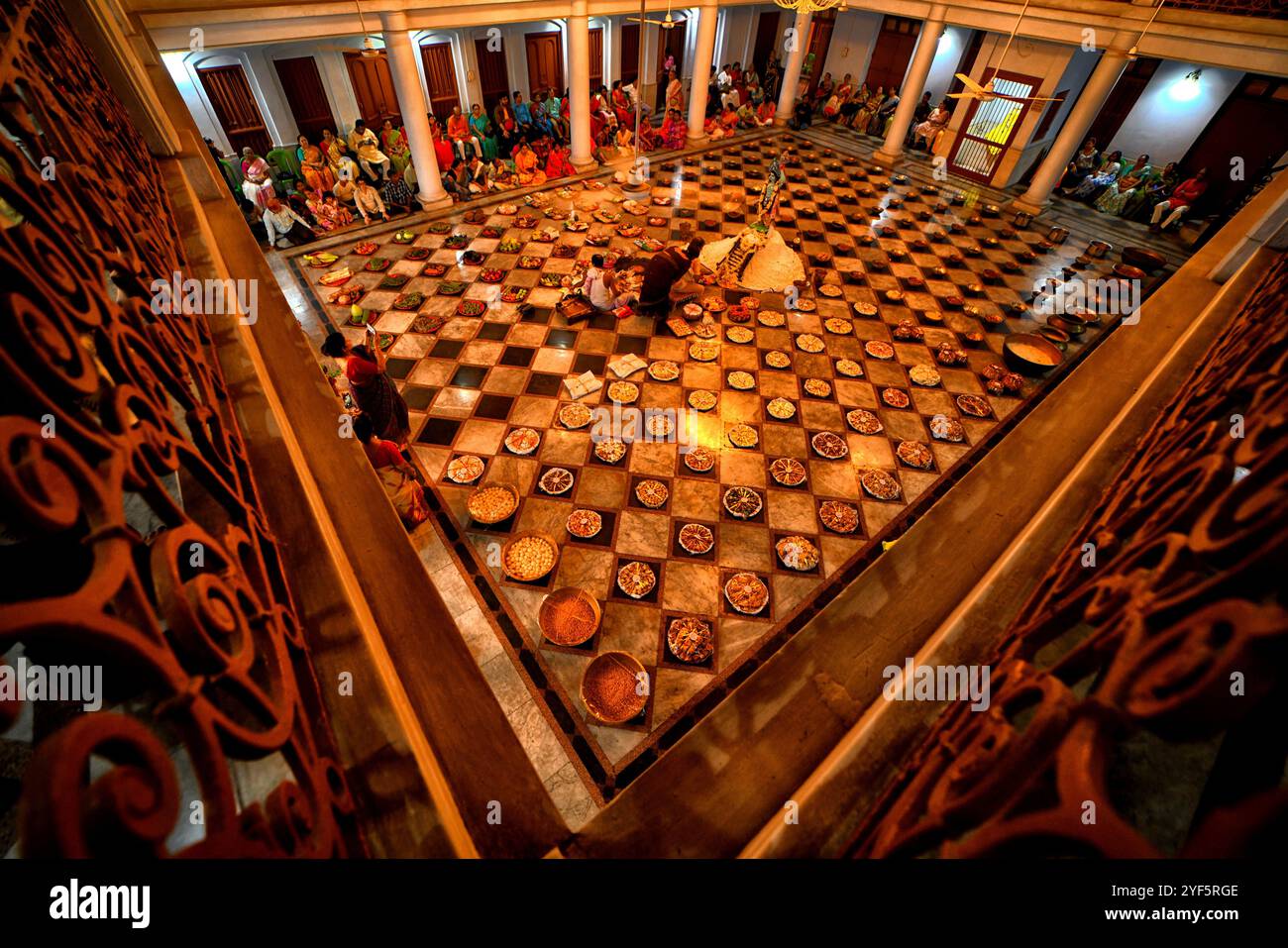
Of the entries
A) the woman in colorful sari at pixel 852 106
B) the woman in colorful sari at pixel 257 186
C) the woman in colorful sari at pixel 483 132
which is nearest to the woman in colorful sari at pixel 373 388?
the woman in colorful sari at pixel 257 186

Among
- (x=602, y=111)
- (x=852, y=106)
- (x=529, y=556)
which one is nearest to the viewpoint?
(x=529, y=556)

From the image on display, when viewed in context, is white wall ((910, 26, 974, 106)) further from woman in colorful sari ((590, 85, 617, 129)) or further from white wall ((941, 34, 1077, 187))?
woman in colorful sari ((590, 85, 617, 129))

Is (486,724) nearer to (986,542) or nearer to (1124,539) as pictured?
(1124,539)

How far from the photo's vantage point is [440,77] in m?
12.9

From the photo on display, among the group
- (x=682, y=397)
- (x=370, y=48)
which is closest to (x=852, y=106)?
(x=370, y=48)

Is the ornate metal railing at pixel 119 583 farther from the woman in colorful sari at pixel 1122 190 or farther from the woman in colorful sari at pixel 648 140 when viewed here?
the woman in colorful sari at pixel 1122 190

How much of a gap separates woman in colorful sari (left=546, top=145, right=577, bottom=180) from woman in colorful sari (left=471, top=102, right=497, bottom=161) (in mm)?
1383

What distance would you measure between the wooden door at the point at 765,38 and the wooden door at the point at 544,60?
309 inches

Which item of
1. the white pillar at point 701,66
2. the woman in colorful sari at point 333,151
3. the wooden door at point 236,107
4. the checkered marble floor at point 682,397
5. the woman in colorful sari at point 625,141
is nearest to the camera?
the checkered marble floor at point 682,397

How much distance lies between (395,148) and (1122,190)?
16.5 metres

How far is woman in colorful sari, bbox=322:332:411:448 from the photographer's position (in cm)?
442

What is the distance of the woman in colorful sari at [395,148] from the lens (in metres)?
10.2

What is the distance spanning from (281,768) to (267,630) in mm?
372

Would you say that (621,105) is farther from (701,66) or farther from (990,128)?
(990,128)
